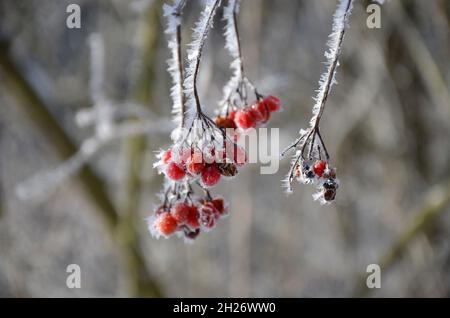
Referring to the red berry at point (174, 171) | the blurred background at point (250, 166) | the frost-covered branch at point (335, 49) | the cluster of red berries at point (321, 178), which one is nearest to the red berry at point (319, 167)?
the cluster of red berries at point (321, 178)

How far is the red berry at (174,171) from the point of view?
75cm

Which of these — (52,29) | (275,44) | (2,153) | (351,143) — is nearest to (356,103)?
(351,143)

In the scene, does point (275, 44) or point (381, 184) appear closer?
point (381, 184)

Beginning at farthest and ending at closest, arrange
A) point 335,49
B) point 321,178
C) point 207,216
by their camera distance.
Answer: point 207,216 < point 321,178 < point 335,49

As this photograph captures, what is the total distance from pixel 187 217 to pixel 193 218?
1 centimetres

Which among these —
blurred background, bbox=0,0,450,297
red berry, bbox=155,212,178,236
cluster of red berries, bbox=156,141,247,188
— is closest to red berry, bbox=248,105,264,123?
cluster of red berries, bbox=156,141,247,188

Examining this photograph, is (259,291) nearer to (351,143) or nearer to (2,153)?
(351,143)

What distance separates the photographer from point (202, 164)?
76 cm

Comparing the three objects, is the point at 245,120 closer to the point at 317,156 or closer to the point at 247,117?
the point at 247,117

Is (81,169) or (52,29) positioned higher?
(52,29)

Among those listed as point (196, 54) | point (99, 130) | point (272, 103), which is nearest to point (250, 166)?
point (99, 130)

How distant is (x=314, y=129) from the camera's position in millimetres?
687
